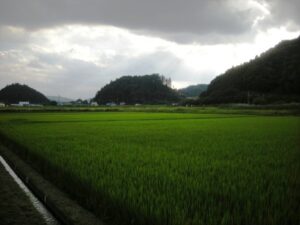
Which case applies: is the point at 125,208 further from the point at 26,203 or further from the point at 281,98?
the point at 281,98

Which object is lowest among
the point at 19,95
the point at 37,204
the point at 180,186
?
the point at 37,204

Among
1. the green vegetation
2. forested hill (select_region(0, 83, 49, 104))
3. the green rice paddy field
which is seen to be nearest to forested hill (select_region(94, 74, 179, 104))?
forested hill (select_region(0, 83, 49, 104))

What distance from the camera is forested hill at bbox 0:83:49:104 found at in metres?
145

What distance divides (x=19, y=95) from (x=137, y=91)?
6539 cm

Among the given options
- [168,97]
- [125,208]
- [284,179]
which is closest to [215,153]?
[284,179]

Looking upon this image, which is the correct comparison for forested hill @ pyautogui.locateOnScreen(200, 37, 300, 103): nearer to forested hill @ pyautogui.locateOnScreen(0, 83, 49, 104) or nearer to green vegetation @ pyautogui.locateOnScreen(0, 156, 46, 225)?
green vegetation @ pyautogui.locateOnScreen(0, 156, 46, 225)

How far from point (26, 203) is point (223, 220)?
2.68 meters

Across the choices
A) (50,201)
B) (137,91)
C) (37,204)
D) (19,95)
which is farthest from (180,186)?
(19,95)

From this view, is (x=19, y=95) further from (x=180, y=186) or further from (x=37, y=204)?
(x=180, y=186)

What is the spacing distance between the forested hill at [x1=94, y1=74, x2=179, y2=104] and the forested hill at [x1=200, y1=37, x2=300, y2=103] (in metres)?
35.5

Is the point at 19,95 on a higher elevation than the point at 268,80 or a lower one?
lower

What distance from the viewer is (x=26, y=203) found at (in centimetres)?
401

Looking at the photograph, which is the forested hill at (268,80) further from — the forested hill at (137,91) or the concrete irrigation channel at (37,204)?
the concrete irrigation channel at (37,204)

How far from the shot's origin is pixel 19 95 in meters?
148
